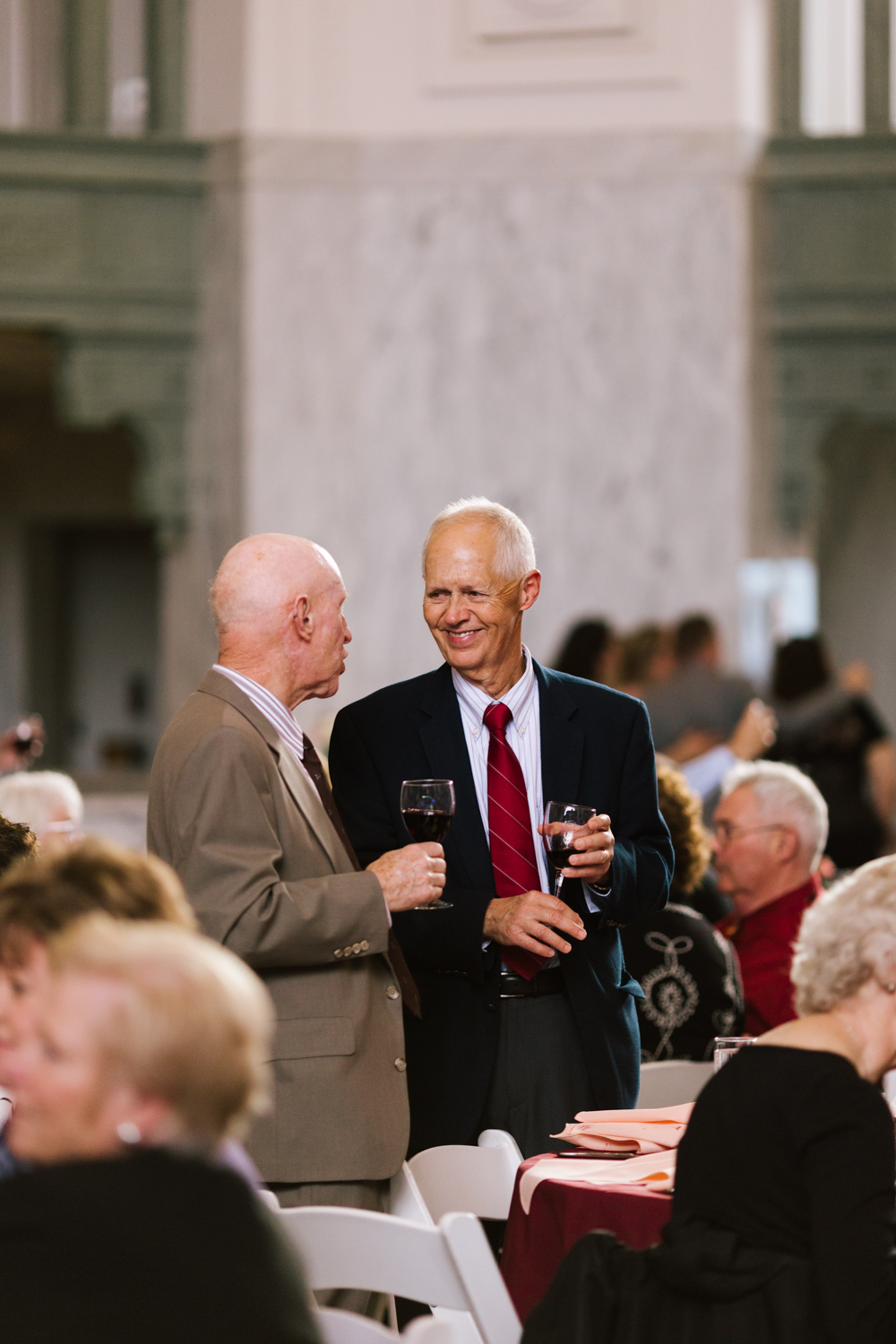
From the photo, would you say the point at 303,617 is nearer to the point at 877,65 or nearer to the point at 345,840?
the point at 345,840

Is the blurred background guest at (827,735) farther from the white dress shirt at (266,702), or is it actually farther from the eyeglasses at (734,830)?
the white dress shirt at (266,702)

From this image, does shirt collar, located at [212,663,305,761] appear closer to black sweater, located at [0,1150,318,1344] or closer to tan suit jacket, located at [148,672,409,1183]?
tan suit jacket, located at [148,672,409,1183]

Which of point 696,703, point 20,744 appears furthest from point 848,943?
point 696,703

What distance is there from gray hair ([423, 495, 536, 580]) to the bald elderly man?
1.40 ft

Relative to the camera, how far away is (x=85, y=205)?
30.0ft

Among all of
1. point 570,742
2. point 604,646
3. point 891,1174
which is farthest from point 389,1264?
point 604,646

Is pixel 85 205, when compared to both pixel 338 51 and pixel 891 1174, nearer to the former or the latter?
pixel 338 51

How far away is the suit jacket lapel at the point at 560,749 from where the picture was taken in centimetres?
335

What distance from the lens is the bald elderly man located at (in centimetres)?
271

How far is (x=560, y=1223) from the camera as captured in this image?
280 centimetres

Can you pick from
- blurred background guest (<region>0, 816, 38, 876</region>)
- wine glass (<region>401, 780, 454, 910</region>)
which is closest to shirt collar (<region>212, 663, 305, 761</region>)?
wine glass (<region>401, 780, 454, 910</region>)

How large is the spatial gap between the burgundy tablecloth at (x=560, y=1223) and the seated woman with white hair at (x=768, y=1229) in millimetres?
264

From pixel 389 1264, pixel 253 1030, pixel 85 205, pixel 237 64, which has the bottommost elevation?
pixel 389 1264

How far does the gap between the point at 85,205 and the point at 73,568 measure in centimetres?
575
